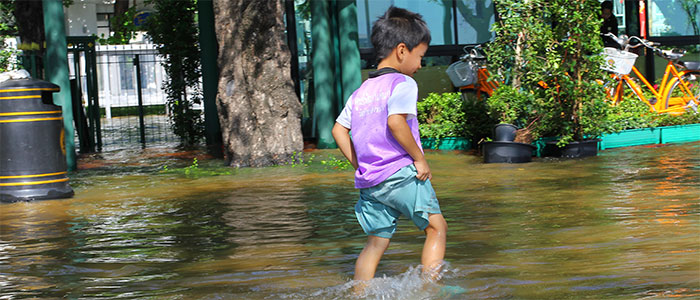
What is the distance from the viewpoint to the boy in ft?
14.3

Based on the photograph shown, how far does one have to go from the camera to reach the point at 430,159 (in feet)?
38.1

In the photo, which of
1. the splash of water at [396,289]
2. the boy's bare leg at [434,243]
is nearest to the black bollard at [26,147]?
the splash of water at [396,289]

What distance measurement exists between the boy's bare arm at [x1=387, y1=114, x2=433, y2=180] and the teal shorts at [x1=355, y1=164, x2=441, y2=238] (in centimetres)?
5

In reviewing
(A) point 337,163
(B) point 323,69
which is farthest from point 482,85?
(A) point 337,163

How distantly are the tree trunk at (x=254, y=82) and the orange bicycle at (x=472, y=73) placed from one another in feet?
9.37

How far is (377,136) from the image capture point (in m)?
4.39

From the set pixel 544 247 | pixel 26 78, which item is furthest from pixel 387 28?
pixel 26 78

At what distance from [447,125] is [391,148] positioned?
865 cm

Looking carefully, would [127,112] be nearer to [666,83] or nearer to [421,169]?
[666,83]

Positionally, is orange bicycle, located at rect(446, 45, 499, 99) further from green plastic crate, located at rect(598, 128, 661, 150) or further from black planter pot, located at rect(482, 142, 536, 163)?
black planter pot, located at rect(482, 142, 536, 163)

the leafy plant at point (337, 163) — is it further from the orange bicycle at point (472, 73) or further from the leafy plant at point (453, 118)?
the orange bicycle at point (472, 73)

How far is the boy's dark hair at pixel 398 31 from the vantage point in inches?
172

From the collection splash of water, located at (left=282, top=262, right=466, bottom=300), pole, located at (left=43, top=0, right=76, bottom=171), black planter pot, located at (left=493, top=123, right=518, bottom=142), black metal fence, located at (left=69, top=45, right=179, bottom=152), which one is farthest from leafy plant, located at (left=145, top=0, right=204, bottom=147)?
splash of water, located at (left=282, top=262, right=466, bottom=300)

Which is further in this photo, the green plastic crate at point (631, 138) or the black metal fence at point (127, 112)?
the black metal fence at point (127, 112)
